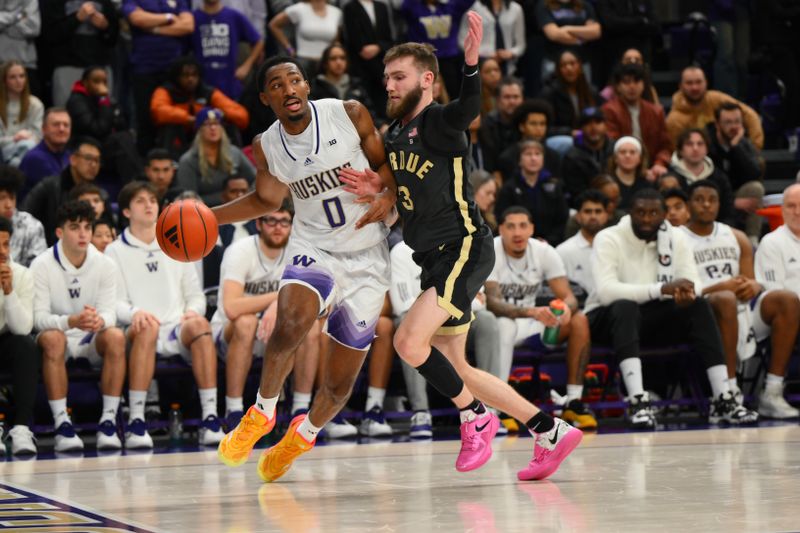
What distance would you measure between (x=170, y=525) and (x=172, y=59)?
7653mm

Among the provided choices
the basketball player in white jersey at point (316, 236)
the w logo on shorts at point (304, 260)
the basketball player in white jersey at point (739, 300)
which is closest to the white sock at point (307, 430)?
the basketball player in white jersey at point (316, 236)

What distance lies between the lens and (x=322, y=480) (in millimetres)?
6332

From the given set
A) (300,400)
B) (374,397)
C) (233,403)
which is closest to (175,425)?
(233,403)

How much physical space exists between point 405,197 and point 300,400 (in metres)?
3.08

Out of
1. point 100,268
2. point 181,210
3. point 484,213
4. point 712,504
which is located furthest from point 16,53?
point 712,504

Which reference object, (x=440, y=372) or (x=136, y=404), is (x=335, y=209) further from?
(x=136, y=404)

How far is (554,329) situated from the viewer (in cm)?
912

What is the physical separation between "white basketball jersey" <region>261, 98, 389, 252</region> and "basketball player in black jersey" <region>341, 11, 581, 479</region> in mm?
141

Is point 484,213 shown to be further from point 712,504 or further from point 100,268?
point 712,504

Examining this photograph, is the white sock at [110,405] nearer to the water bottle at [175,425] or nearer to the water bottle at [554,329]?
the water bottle at [175,425]

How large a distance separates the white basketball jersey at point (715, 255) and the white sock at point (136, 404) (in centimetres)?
419

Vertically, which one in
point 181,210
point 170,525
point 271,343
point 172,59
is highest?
point 172,59

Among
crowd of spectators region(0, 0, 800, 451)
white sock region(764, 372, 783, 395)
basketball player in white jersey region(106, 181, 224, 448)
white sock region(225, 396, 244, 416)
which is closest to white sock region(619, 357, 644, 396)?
crowd of spectators region(0, 0, 800, 451)

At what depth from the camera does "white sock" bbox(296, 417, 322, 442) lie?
6.16 meters
